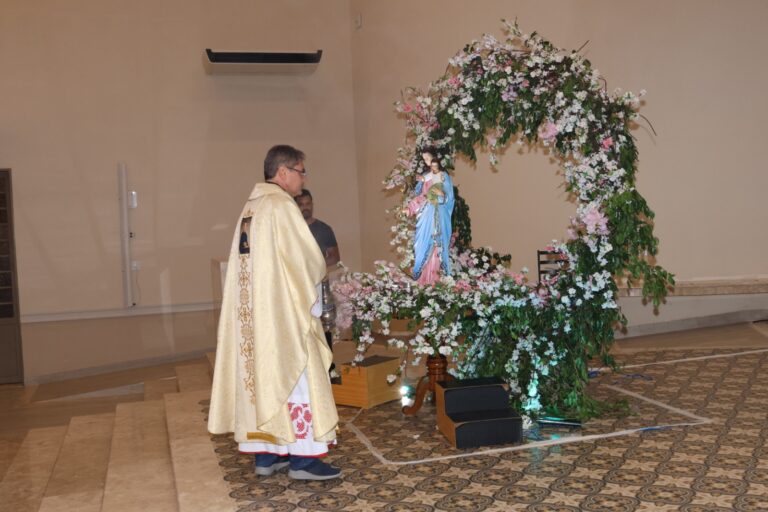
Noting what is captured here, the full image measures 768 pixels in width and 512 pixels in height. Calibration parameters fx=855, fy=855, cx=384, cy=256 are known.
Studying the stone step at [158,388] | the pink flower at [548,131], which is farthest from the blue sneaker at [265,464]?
the stone step at [158,388]

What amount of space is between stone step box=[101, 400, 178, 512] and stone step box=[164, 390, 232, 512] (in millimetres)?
116

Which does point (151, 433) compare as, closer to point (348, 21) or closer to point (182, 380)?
point (182, 380)

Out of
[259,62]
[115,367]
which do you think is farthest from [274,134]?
[115,367]

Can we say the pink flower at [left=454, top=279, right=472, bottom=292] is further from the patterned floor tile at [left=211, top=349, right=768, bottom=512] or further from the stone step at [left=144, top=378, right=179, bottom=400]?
the stone step at [left=144, top=378, right=179, bottom=400]

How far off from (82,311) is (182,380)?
12.5 feet

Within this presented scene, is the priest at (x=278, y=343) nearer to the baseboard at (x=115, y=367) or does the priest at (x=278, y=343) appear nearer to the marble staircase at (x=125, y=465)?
the marble staircase at (x=125, y=465)

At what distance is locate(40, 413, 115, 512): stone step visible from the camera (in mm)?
5445

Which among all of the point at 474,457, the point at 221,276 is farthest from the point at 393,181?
the point at 474,457

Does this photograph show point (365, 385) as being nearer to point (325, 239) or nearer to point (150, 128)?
point (325, 239)

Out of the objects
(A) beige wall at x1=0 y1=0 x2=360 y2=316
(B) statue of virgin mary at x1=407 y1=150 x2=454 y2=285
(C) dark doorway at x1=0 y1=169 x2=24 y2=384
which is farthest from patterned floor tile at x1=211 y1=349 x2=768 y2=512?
(A) beige wall at x1=0 y1=0 x2=360 y2=316

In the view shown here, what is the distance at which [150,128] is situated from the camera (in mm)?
12523

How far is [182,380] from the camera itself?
914 centimetres

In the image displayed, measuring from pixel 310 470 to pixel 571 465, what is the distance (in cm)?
153

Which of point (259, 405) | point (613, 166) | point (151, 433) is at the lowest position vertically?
point (151, 433)
